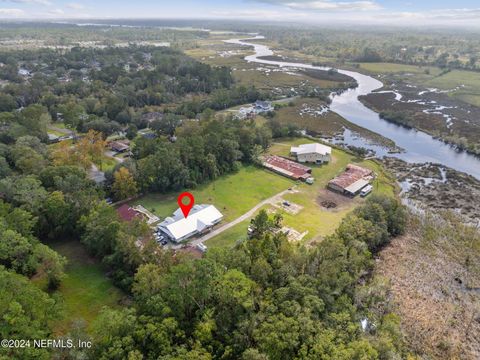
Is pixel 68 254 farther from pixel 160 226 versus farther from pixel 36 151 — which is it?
pixel 36 151

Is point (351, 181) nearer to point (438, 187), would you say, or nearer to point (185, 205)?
point (438, 187)

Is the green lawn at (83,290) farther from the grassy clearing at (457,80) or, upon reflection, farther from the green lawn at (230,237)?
the grassy clearing at (457,80)

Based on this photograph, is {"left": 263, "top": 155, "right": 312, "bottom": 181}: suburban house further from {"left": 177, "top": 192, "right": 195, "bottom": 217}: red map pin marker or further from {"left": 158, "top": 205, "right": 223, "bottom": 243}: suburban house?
{"left": 158, "top": 205, "right": 223, "bottom": 243}: suburban house

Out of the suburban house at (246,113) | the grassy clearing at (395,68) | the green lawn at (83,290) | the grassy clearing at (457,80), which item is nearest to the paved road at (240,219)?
the green lawn at (83,290)

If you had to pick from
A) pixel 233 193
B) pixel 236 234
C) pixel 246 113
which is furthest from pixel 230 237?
pixel 246 113

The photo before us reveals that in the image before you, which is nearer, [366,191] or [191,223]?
[191,223]
